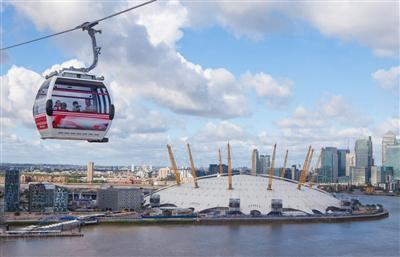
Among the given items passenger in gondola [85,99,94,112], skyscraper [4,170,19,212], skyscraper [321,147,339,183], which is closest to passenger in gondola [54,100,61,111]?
passenger in gondola [85,99,94,112]

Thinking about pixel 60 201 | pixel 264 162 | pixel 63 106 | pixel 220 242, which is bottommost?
pixel 220 242

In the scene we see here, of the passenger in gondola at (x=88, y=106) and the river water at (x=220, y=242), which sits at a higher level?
the passenger in gondola at (x=88, y=106)

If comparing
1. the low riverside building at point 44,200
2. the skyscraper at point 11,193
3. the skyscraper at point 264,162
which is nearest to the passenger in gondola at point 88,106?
the low riverside building at point 44,200

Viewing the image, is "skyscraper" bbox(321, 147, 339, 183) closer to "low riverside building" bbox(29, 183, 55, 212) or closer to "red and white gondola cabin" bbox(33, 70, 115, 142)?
"low riverside building" bbox(29, 183, 55, 212)

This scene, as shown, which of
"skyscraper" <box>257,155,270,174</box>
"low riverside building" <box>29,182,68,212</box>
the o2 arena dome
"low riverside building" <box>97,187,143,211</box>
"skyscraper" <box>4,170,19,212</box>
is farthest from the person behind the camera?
"skyscraper" <box>257,155,270,174</box>

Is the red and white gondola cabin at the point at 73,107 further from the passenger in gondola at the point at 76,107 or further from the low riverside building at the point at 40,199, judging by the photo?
the low riverside building at the point at 40,199

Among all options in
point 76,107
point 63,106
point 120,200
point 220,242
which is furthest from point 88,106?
point 120,200

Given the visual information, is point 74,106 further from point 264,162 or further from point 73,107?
point 264,162
